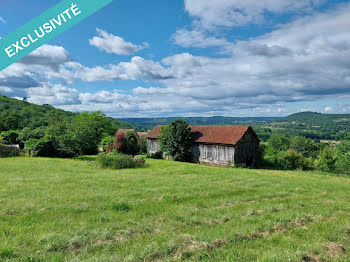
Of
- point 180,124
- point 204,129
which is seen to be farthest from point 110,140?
point 204,129

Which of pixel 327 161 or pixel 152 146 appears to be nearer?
pixel 152 146

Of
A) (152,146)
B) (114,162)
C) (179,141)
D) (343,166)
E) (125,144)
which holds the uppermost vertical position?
(179,141)

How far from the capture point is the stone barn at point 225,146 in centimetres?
3609

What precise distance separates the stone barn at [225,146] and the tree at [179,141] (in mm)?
1314

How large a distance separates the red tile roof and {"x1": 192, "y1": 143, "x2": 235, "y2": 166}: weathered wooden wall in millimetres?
908

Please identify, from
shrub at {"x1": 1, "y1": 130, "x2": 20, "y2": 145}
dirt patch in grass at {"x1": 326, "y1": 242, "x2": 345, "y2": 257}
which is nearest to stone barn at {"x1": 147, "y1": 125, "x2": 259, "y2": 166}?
dirt patch in grass at {"x1": 326, "y1": 242, "x2": 345, "y2": 257}

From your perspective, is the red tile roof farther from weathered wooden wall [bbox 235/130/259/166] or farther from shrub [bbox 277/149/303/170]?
shrub [bbox 277/149/303/170]

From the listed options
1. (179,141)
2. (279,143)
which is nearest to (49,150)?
(179,141)

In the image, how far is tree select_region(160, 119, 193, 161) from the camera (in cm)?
4066

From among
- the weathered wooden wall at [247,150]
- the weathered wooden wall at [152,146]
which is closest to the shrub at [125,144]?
the weathered wooden wall at [152,146]

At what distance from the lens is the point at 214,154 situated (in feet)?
125

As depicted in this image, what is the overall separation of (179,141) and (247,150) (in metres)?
12.5

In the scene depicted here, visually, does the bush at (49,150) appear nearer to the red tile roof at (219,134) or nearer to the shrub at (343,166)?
the red tile roof at (219,134)

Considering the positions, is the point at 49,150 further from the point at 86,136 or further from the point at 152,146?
the point at 152,146
